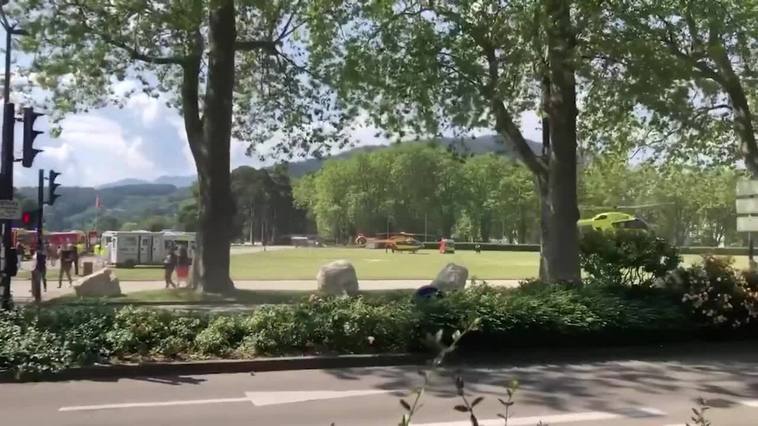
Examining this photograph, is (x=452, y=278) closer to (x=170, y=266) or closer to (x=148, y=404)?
(x=170, y=266)

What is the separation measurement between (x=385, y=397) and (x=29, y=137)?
36.2 ft

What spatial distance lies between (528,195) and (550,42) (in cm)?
7042

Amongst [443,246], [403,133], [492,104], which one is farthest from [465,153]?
[443,246]

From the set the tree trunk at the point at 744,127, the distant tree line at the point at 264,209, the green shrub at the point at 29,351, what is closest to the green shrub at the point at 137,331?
the green shrub at the point at 29,351

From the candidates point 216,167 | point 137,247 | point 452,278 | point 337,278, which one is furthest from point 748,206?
point 137,247

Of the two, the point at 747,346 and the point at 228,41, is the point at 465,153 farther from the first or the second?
the point at 747,346

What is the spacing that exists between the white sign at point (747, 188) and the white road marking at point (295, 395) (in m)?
10.5

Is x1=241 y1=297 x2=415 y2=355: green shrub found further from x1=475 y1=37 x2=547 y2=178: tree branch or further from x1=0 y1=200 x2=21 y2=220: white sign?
x1=475 y1=37 x2=547 y2=178: tree branch

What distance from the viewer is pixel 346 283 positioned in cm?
2555

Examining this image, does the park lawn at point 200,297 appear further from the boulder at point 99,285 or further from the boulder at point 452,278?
the boulder at point 452,278

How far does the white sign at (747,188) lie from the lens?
15.7 m

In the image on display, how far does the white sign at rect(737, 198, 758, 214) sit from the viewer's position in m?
15.6

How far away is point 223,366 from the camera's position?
10.1 m

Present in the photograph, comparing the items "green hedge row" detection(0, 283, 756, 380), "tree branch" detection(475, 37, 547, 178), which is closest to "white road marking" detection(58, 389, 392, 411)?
"green hedge row" detection(0, 283, 756, 380)
